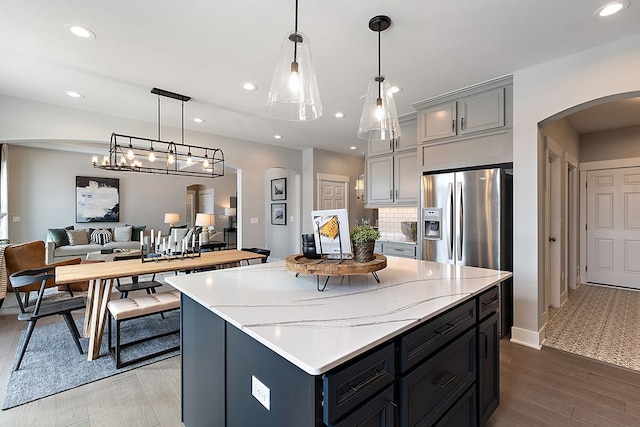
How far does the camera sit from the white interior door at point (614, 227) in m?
4.66

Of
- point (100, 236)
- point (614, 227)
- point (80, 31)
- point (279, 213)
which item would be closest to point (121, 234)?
→ point (100, 236)

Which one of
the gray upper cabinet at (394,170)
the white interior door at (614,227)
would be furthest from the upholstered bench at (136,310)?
the white interior door at (614,227)

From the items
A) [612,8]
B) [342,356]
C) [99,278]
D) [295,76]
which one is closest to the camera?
[342,356]

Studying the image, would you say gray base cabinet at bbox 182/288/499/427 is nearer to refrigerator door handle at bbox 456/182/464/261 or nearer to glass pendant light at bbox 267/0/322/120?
glass pendant light at bbox 267/0/322/120

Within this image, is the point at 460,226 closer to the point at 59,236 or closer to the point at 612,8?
the point at 612,8

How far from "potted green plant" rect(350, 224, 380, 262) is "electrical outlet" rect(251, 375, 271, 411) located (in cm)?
82

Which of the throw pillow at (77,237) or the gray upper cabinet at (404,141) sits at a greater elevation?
the gray upper cabinet at (404,141)

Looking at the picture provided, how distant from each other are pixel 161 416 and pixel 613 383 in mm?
3245

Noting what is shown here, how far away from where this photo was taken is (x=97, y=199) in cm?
793

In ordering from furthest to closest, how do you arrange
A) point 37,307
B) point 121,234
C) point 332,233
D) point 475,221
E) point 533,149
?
point 121,234, point 475,221, point 533,149, point 37,307, point 332,233

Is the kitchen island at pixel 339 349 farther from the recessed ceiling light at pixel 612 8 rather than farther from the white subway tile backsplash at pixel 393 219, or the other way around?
the white subway tile backsplash at pixel 393 219

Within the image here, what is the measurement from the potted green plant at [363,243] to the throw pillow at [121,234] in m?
7.84

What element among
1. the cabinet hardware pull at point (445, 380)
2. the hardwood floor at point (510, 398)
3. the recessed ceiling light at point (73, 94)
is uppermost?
the recessed ceiling light at point (73, 94)

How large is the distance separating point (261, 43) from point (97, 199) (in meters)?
7.73
